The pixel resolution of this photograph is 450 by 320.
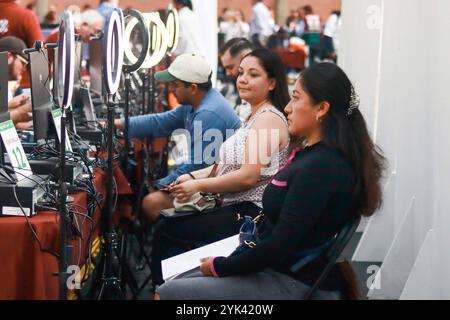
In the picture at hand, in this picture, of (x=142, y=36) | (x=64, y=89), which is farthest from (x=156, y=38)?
(x=64, y=89)

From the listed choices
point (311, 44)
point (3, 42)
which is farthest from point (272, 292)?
point (311, 44)

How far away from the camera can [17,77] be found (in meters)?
4.95

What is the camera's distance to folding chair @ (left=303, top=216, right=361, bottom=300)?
2307 mm

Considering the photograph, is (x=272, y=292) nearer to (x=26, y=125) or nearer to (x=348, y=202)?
(x=348, y=202)

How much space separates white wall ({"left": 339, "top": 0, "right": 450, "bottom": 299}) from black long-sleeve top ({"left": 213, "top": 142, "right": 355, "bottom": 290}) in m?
0.82

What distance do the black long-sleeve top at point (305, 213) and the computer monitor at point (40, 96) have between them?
114 cm

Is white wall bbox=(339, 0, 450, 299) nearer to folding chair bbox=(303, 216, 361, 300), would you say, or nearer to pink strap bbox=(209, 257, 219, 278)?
folding chair bbox=(303, 216, 361, 300)

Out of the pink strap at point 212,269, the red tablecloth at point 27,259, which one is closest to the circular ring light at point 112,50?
the red tablecloth at point 27,259

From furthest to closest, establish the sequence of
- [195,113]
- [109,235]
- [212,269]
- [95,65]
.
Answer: [95,65]
[195,113]
[109,235]
[212,269]

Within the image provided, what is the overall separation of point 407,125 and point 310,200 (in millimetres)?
2047

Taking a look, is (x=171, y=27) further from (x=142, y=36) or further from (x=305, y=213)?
(x=305, y=213)

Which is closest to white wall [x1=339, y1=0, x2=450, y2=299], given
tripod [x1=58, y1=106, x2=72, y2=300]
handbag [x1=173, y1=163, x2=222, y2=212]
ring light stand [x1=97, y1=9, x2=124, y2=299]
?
handbag [x1=173, y1=163, x2=222, y2=212]

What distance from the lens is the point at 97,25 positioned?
6.78 m

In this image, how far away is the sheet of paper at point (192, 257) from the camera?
2.61 metres
